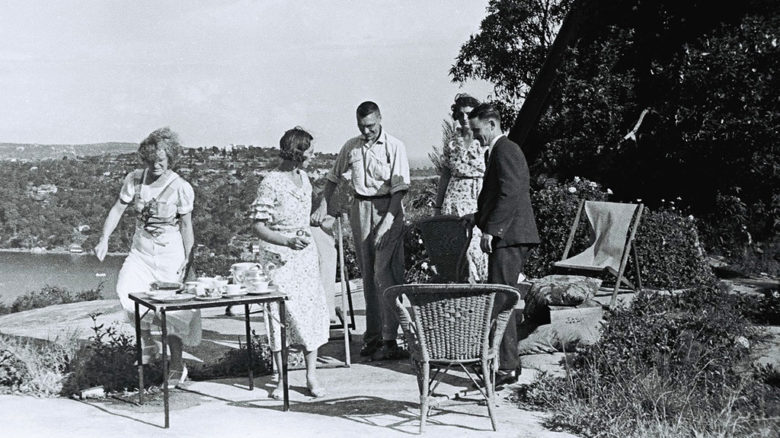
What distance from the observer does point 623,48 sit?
11797 mm

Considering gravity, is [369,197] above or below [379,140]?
below

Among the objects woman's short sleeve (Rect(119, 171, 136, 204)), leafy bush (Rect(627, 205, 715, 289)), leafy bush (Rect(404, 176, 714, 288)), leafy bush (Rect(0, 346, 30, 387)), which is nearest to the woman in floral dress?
woman's short sleeve (Rect(119, 171, 136, 204))

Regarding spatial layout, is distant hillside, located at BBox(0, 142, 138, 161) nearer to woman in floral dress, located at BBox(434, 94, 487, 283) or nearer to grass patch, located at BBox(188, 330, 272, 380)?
grass patch, located at BBox(188, 330, 272, 380)

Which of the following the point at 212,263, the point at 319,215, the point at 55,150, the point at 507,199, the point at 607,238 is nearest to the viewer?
the point at 507,199

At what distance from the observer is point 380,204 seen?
675cm

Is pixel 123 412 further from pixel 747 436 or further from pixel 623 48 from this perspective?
pixel 623 48

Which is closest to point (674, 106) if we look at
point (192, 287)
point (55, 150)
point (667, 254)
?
point (667, 254)

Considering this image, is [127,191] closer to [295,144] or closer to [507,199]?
[295,144]

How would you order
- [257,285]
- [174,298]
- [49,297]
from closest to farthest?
[174,298] < [257,285] < [49,297]

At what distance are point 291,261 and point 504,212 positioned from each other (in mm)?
1479

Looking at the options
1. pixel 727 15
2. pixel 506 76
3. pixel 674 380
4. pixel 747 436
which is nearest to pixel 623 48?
pixel 727 15

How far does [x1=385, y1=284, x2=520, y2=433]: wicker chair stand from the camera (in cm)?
464

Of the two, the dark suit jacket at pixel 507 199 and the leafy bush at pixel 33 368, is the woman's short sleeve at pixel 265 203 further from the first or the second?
the leafy bush at pixel 33 368

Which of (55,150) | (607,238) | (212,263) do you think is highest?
(55,150)
